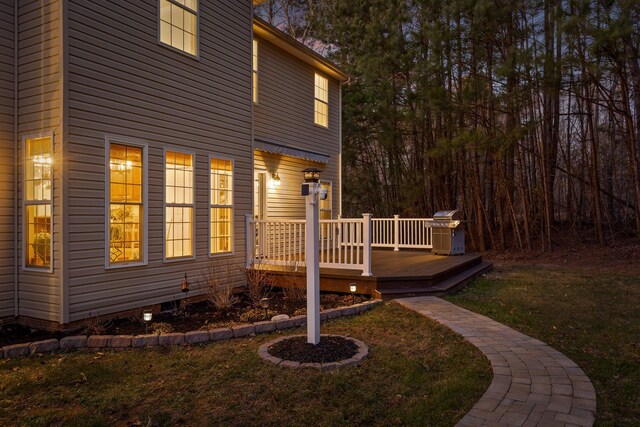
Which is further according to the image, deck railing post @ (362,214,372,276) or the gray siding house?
deck railing post @ (362,214,372,276)

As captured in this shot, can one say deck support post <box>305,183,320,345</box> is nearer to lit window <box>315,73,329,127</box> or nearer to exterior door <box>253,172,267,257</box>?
exterior door <box>253,172,267,257</box>

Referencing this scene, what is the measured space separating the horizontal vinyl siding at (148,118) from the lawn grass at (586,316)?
434cm

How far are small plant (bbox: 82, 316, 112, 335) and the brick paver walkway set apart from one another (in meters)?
4.01

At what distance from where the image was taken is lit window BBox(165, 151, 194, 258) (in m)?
6.96

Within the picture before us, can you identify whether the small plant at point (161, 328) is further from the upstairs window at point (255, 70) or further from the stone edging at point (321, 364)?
the upstairs window at point (255, 70)

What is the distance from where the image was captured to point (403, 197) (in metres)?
16.6

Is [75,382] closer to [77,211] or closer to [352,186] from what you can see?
[77,211]

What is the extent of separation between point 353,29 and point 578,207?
9919 millimetres

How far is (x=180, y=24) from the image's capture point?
279 inches

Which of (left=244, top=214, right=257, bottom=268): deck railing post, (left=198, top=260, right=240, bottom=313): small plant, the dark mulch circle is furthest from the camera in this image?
(left=244, top=214, right=257, bottom=268): deck railing post

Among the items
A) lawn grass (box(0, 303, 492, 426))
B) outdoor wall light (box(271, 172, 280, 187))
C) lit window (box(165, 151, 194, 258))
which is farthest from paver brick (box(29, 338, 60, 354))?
outdoor wall light (box(271, 172, 280, 187))

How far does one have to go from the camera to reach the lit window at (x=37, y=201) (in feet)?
18.2

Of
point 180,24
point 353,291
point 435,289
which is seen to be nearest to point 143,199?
point 180,24

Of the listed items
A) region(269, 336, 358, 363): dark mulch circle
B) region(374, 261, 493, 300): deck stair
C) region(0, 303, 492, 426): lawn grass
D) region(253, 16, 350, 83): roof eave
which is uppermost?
region(253, 16, 350, 83): roof eave
